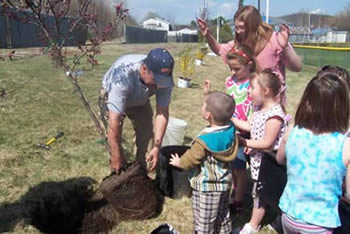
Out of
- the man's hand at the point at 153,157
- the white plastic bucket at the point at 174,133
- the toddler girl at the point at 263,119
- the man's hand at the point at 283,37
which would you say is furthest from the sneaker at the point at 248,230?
the white plastic bucket at the point at 174,133

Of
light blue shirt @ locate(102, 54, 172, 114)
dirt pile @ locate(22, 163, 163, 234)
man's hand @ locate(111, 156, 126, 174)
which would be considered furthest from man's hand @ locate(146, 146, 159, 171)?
light blue shirt @ locate(102, 54, 172, 114)

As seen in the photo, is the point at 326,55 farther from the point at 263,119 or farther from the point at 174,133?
the point at 263,119

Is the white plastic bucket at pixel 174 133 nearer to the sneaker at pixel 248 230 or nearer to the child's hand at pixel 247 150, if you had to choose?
the child's hand at pixel 247 150

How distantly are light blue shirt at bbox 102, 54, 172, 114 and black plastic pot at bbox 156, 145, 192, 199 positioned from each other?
593 mm

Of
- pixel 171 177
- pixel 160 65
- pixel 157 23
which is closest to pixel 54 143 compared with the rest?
pixel 171 177

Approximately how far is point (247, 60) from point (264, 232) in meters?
1.48

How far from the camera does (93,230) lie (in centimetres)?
308

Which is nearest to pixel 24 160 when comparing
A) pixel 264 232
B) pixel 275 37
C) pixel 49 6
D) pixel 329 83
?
pixel 49 6

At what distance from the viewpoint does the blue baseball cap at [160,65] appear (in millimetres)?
2568

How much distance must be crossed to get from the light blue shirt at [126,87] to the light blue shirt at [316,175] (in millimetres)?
1317

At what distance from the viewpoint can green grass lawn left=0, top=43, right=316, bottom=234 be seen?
322 centimetres

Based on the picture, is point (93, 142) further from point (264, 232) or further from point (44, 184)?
point (264, 232)

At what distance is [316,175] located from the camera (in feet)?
6.05

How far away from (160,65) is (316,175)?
1.31 meters
